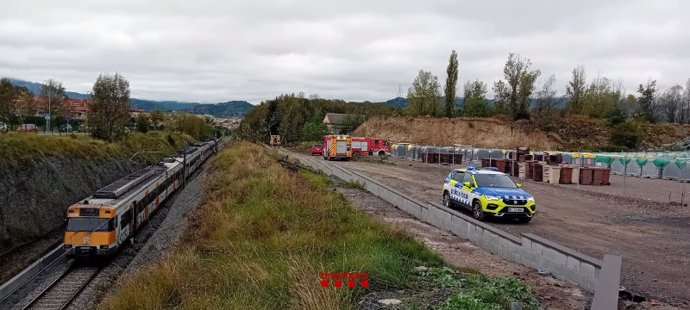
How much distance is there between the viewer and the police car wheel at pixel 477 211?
15688 mm

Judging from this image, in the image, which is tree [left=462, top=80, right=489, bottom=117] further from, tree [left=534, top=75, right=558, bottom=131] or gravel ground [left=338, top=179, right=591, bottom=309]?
gravel ground [left=338, top=179, right=591, bottom=309]

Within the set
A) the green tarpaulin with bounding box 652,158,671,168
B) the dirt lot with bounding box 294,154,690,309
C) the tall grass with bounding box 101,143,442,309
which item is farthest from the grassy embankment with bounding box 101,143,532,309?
the green tarpaulin with bounding box 652,158,671,168

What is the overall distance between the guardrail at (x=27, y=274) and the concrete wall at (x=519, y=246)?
575 inches

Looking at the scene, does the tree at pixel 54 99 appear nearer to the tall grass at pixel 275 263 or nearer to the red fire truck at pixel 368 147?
the red fire truck at pixel 368 147

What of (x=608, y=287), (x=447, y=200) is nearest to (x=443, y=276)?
(x=608, y=287)

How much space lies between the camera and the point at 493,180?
16656 mm

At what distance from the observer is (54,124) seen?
75.9 metres

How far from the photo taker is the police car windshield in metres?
16.5

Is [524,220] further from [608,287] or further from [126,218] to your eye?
[126,218]

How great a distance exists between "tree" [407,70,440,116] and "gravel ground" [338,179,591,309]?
78477mm

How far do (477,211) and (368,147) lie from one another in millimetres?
48109

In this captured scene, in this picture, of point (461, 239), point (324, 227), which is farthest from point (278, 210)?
point (461, 239)

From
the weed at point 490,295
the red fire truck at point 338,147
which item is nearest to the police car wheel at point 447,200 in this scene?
the weed at point 490,295

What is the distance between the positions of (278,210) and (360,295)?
8041 mm
